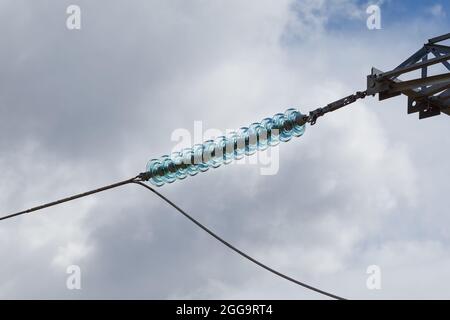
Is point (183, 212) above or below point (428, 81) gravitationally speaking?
below

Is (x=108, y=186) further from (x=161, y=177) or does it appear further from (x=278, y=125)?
(x=278, y=125)

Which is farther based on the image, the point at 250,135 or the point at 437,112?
the point at 437,112

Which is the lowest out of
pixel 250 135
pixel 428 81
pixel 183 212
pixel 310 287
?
pixel 310 287

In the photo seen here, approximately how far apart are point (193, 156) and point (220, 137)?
72 cm

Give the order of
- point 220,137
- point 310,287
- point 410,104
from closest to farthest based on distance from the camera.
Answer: point 310,287 < point 220,137 < point 410,104

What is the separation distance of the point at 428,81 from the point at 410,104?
1.30 metres

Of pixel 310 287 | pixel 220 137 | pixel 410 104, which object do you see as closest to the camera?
pixel 310 287

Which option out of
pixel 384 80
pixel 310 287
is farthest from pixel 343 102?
pixel 310 287

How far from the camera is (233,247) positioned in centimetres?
1573

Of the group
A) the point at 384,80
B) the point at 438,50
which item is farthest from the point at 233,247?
the point at 438,50

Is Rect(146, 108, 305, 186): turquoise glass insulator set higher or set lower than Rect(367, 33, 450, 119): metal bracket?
lower

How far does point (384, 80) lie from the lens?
53.8 feet

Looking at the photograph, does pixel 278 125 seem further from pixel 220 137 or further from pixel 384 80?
pixel 384 80

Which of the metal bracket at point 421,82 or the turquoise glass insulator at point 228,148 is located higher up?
the metal bracket at point 421,82
